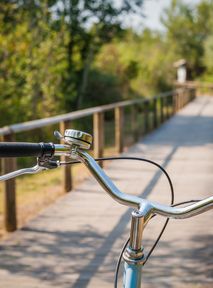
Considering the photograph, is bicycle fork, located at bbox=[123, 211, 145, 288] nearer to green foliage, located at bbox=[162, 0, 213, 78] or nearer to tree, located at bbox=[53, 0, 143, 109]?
tree, located at bbox=[53, 0, 143, 109]

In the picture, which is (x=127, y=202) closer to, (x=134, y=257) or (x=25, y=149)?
(x=134, y=257)

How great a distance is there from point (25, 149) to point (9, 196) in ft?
9.27

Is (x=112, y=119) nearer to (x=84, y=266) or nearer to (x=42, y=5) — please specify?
(x=42, y=5)

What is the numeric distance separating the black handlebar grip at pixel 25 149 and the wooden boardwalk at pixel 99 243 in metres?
1.89

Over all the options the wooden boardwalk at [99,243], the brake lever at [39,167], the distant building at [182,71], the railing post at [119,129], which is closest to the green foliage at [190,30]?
the distant building at [182,71]

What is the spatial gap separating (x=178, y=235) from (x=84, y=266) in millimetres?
958

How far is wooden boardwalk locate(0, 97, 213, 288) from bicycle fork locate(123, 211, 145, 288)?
1.81m

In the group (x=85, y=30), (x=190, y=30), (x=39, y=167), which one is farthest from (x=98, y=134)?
(x=190, y=30)

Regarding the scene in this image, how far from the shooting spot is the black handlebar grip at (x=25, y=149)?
140cm

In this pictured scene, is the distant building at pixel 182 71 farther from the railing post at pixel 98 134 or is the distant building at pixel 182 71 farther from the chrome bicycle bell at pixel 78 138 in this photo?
the chrome bicycle bell at pixel 78 138

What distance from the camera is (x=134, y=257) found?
1370 mm

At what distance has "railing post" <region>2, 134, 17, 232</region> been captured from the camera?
406 cm

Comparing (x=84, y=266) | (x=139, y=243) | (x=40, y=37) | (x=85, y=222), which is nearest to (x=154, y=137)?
(x=40, y=37)

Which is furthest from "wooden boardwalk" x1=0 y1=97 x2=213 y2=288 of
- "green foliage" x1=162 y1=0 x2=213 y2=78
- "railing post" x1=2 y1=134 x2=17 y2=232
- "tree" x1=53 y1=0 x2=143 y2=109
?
"green foliage" x1=162 y1=0 x2=213 y2=78
